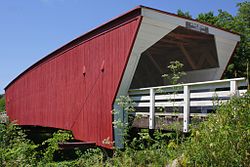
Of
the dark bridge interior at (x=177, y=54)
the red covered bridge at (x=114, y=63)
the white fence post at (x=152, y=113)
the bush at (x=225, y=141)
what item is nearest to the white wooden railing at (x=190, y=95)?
the white fence post at (x=152, y=113)

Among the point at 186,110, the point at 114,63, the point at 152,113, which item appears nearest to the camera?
the point at 186,110

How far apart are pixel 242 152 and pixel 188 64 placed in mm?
8645

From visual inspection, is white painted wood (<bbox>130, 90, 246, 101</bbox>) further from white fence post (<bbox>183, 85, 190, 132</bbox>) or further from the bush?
the bush

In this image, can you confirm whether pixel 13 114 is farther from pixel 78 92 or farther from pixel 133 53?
pixel 133 53

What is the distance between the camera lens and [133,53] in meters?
7.14

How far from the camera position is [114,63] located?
25.3 feet

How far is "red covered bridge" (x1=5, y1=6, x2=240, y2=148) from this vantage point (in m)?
7.21

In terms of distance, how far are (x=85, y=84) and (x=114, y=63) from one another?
211cm

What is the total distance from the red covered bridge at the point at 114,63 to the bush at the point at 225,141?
4504 millimetres

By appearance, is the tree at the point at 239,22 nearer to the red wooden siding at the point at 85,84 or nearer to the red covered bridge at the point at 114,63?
the red covered bridge at the point at 114,63

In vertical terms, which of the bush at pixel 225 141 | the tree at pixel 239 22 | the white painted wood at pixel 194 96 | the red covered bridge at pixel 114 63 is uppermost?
the tree at pixel 239 22

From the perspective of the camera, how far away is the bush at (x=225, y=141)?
7.57 feet

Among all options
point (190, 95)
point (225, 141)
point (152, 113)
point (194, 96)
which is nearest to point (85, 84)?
point (152, 113)

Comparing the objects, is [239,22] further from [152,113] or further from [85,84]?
[152,113]
